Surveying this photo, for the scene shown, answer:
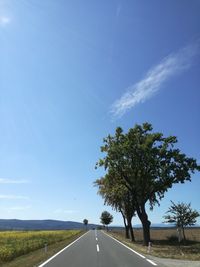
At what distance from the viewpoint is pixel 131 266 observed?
16.1 metres

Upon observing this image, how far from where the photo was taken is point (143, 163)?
1264 inches

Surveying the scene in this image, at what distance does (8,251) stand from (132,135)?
571 inches

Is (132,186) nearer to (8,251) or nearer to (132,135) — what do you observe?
(132,135)

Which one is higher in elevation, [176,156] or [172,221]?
[176,156]

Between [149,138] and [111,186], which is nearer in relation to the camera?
[149,138]

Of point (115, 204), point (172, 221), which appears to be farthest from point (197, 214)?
point (115, 204)

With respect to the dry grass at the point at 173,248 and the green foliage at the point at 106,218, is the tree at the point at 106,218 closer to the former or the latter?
the green foliage at the point at 106,218

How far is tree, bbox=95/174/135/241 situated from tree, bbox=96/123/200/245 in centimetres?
199

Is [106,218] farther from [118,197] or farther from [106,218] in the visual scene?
[118,197]

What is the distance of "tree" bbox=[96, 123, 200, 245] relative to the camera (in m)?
31.2

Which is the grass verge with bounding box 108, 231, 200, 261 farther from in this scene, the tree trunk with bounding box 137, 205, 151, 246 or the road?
the tree trunk with bounding box 137, 205, 151, 246

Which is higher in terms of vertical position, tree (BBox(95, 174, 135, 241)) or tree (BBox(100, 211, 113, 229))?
tree (BBox(100, 211, 113, 229))

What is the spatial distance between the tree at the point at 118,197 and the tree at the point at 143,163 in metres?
1.99

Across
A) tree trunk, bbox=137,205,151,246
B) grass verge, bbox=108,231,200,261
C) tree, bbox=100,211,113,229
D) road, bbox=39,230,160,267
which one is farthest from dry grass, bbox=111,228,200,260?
tree, bbox=100,211,113,229
